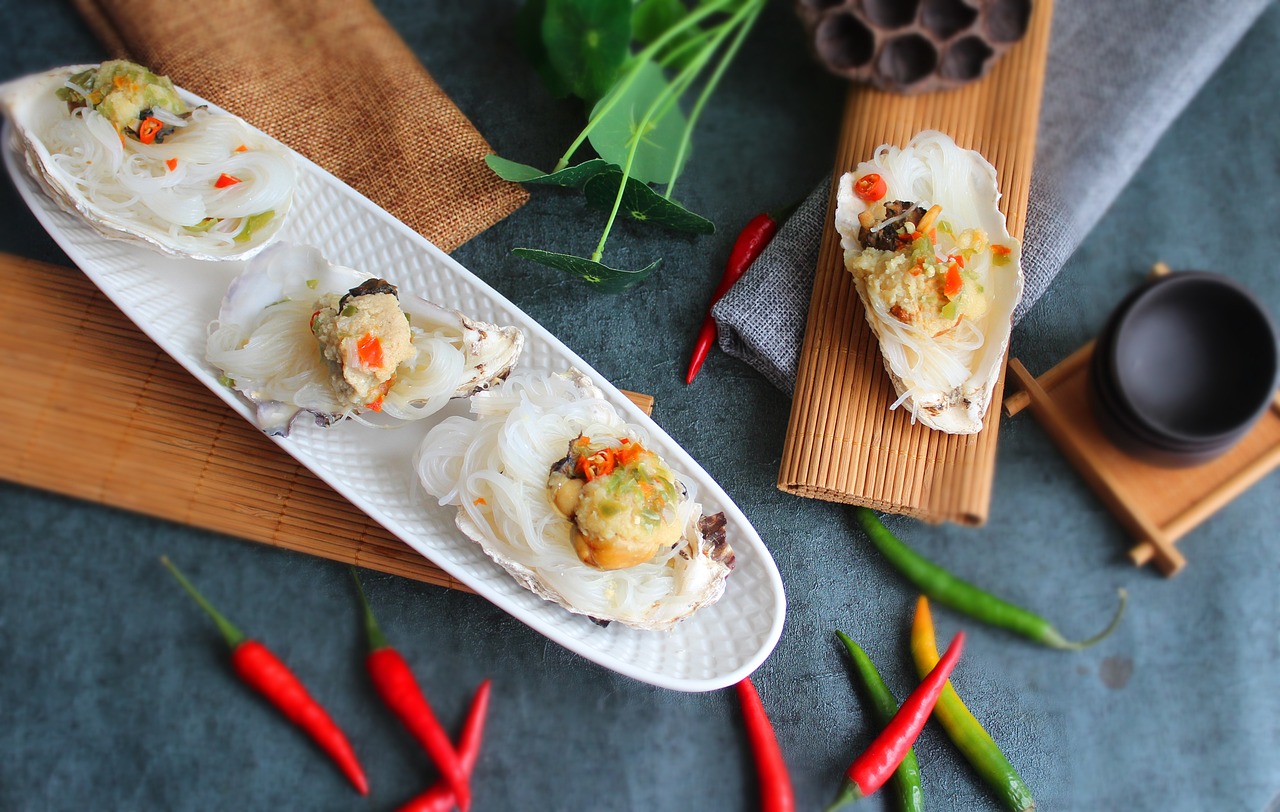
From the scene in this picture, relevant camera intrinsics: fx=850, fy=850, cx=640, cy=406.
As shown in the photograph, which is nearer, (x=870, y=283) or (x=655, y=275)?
(x=870, y=283)

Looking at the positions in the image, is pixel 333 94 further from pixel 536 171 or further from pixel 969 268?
pixel 969 268

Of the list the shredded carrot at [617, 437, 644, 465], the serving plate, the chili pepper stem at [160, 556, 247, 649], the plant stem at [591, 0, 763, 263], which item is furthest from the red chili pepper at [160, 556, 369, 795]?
the plant stem at [591, 0, 763, 263]

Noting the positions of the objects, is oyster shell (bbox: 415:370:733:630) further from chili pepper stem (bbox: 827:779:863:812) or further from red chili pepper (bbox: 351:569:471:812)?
chili pepper stem (bbox: 827:779:863:812)

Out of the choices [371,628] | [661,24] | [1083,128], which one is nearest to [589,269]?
[661,24]

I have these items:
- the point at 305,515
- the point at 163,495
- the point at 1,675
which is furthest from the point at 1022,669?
the point at 1,675

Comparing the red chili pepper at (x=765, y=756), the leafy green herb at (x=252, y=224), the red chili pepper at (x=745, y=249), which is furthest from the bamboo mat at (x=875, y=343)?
the leafy green herb at (x=252, y=224)

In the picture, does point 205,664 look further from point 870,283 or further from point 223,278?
point 870,283
